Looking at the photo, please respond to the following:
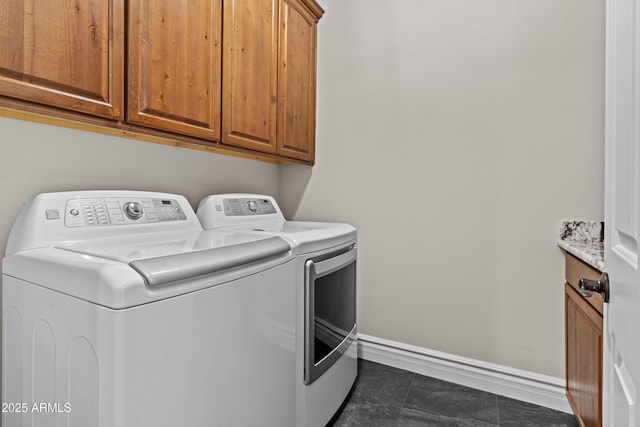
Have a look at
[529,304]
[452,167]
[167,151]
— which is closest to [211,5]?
[167,151]

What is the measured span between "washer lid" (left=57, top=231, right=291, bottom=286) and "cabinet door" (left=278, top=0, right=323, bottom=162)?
98 centimetres

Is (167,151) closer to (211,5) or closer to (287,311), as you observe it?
(211,5)

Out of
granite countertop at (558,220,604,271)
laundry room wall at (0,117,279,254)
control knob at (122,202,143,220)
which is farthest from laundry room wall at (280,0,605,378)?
control knob at (122,202,143,220)

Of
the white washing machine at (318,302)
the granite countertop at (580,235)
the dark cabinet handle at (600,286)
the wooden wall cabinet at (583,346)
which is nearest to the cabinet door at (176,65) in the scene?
the white washing machine at (318,302)

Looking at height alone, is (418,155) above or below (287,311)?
above

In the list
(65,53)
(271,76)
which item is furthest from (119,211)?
(271,76)

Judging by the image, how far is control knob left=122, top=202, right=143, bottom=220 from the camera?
1339mm

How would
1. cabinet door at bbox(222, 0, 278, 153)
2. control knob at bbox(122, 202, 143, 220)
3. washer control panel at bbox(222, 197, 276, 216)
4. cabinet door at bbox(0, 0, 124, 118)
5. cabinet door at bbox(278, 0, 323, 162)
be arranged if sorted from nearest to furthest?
cabinet door at bbox(0, 0, 124, 118) → control knob at bbox(122, 202, 143, 220) → cabinet door at bbox(222, 0, 278, 153) → washer control panel at bbox(222, 197, 276, 216) → cabinet door at bbox(278, 0, 323, 162)

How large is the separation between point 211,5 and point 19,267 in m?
1.26

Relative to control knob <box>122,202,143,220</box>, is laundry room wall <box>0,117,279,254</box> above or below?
above

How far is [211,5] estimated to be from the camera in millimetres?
1537

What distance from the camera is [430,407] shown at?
171cm

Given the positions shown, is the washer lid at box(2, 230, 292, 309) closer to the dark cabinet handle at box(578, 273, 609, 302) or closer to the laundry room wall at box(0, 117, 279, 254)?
the laundry room wall at box(0, 117, 279, 254)

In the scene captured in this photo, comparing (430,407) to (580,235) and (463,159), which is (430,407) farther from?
(463,159)
